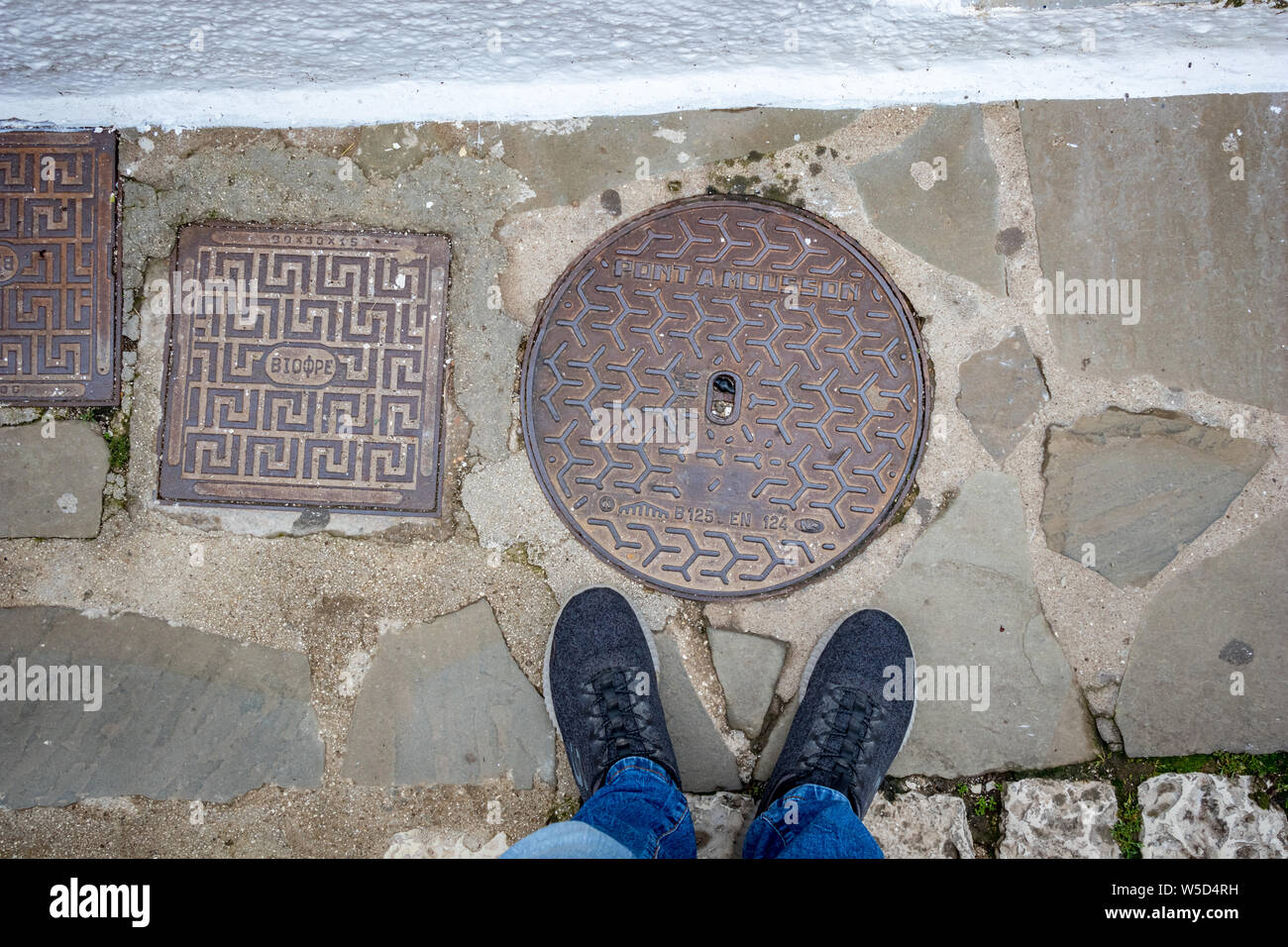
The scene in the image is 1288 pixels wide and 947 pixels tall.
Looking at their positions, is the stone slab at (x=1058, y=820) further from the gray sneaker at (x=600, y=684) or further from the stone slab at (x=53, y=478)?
the stone slab at (x=53, y=478)

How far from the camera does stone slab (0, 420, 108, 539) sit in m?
2.68

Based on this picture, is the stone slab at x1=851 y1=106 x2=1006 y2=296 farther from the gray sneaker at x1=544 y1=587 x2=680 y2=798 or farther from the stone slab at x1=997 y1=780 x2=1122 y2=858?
the stone slab at x1=997 y1=780 x2=1122 y2=858

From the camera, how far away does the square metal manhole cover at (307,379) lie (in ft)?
8.71

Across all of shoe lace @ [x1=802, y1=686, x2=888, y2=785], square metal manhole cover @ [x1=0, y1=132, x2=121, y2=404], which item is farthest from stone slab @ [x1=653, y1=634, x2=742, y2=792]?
square metal manhole cover @ [x1=0, y1=132, x2=121, y2=404]

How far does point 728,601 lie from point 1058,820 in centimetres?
137

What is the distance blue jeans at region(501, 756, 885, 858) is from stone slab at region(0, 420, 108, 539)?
6.63ft

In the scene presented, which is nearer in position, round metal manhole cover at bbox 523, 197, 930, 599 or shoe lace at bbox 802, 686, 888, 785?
shoe lace at bbox 802, 686, 888, 785

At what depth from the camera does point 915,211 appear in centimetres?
268

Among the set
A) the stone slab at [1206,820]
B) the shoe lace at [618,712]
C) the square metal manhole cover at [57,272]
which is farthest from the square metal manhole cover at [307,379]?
the stone slab at [1206,820]

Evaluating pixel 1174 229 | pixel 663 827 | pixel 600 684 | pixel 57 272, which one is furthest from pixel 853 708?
pixel 57 272

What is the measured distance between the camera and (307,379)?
2.65m

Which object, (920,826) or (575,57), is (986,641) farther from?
(575,57)

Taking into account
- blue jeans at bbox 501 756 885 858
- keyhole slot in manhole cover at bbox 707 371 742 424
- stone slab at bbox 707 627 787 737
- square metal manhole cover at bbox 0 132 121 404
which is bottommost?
blue jeans at bbox 501 756 885 858

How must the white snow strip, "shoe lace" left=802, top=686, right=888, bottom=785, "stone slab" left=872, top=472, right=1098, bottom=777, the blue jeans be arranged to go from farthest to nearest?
"stone slab" left=872, top=472, right=1098, bottom=777 < "shoe lace" left=802, top=686, right=888, bottom=785 < the white snow strip < the blue jeans
